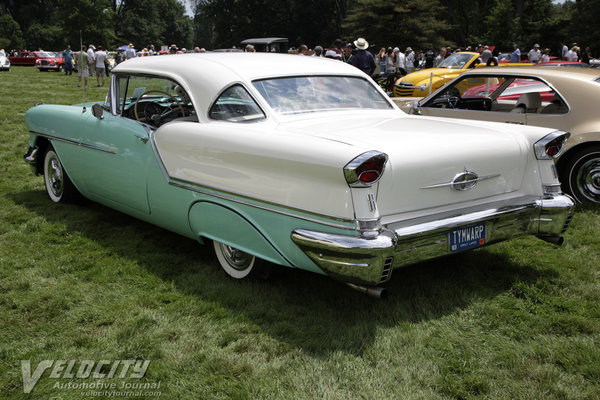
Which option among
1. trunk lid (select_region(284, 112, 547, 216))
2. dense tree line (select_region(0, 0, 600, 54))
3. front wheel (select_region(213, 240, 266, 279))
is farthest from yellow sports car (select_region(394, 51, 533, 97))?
dense tree line (select_region(0, 0, 600, 54))

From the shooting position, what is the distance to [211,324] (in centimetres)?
338

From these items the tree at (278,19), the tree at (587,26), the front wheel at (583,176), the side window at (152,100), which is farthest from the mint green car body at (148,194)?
the tree at (278,19)

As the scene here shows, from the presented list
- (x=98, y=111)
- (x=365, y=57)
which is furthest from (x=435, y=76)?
(x=98, y=111)

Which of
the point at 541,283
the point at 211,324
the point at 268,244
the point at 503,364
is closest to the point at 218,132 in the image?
the point at 268,244

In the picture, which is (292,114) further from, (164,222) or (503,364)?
(503,364)

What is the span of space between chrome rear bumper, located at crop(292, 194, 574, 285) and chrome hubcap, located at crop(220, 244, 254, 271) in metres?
0.78

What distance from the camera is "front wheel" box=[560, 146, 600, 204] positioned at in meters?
5.62

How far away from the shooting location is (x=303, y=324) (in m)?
3.37

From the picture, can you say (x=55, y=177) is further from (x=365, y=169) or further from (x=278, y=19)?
(x=278, y=19)

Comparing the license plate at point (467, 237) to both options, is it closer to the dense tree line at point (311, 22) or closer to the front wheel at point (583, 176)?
the front wheel at point (583, 176)

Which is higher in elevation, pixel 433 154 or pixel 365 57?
pixel 365 57

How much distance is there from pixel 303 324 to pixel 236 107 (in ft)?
5.14

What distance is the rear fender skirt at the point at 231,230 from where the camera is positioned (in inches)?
135

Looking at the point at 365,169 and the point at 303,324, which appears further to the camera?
the point at 303,324
